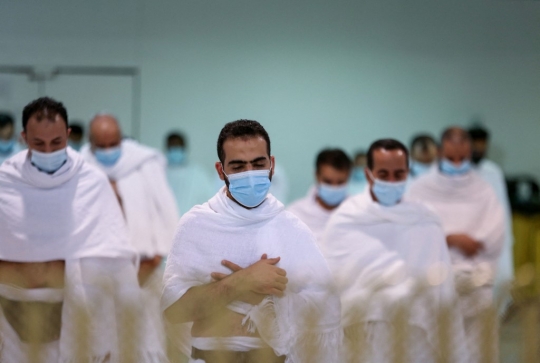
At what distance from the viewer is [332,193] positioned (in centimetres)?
589

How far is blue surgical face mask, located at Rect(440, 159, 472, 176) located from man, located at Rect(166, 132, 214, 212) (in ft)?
13.6

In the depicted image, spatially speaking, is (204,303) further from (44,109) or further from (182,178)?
(182,178)

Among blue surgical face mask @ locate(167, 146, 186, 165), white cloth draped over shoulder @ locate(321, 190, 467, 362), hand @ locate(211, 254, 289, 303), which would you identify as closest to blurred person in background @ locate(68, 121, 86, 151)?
blue surgical face mask @ locate(167, 146, 186, 165)

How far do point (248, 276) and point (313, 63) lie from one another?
7660 millimetres

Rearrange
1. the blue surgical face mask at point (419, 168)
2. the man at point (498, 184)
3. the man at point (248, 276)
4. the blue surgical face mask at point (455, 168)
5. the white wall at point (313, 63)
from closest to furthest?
the man at point (248, 276)
the blue surgical face mask at point (455, 168)
the man at point (498, 184)
the blue surgical face mask at point (419, 168)
the white wall at point (313, 63)

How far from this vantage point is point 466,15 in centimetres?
1019

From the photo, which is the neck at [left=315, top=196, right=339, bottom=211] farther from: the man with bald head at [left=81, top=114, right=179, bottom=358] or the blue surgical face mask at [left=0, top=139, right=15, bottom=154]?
the blue surgical face mask at [left=0, top=139, right=15, bottom=154]

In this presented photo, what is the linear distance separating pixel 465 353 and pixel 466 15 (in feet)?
26.0

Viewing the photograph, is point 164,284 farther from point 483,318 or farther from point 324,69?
point 324,69

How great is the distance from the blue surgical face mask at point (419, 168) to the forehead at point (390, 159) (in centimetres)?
422

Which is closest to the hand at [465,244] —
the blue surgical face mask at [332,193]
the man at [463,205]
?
the man at [463,205]

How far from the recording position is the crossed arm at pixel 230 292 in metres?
3.09

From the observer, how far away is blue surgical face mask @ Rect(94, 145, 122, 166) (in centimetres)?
583

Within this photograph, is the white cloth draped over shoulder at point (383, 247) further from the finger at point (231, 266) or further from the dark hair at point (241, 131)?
the dark hair at point (241, 131)
